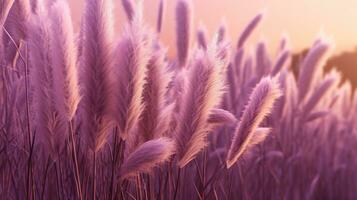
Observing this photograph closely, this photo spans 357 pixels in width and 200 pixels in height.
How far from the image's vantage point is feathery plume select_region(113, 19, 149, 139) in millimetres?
1386

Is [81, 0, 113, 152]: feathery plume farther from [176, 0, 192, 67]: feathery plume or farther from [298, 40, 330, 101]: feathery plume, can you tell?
[298, 40, 330, 101]: feathery plume

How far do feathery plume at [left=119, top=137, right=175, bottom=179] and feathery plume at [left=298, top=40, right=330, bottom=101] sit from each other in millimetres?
1985

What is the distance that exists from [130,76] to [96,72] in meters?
0.08

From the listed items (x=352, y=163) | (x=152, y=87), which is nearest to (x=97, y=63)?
(x=152, y=87)

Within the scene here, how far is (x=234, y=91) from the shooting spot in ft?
10.8

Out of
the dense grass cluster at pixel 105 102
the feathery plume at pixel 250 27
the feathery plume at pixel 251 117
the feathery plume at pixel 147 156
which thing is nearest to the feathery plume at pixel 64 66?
the dense grass cluster at pixel 105 102

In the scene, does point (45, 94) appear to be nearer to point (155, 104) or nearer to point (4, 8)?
point (155, 104)

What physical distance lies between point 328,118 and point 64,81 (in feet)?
10.4

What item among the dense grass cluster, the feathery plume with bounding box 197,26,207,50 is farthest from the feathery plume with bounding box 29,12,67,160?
the feathery plume with bounding box 197,26,207,50

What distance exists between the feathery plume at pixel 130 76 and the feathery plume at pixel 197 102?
0.15 metres

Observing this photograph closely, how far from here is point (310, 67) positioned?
3287 mm

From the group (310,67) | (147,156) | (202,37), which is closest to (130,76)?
(147,156)

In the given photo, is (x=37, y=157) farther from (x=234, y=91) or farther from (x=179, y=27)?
(x=234, y=91)

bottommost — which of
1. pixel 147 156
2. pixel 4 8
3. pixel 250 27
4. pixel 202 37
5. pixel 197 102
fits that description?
pixel 147 156
